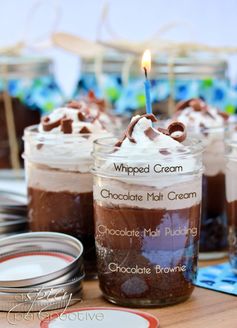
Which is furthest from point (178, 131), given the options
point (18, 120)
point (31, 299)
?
point (18, 120)

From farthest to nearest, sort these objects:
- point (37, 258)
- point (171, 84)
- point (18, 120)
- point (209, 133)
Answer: point (18, 120) → point (171, 84) → point (209, 133) → point (37, 258)

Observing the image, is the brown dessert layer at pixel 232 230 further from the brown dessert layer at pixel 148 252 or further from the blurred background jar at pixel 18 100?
the blurred background jar at pixel 18 100

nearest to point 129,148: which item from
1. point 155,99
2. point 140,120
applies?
point 140,120

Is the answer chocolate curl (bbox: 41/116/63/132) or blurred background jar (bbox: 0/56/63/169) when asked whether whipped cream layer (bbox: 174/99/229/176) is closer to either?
chocolate curl (bbox: 41/116/63/132)

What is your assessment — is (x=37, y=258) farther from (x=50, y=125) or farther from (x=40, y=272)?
(x=50, y=125)

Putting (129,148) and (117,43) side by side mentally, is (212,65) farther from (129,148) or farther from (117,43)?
(129,148)

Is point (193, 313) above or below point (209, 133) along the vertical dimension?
below
